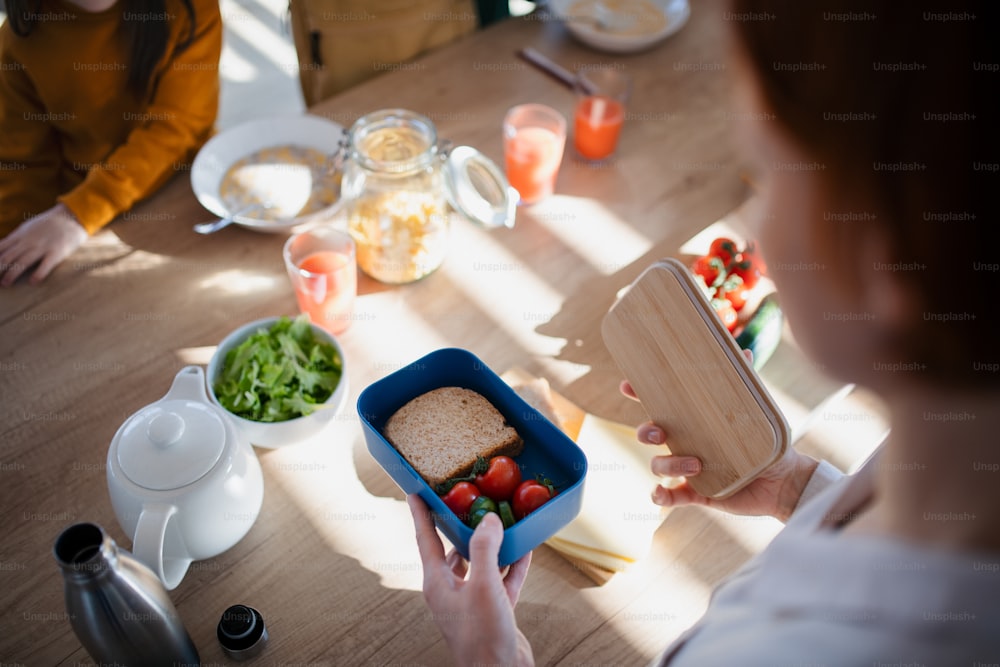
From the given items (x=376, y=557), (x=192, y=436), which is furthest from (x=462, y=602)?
(x=192, y=436)

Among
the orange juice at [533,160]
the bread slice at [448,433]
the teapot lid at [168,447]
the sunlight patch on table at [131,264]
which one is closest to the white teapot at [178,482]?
the teapot lid at [168,447]

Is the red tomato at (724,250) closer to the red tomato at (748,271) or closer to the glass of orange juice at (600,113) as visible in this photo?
the red tomato at (748,271)

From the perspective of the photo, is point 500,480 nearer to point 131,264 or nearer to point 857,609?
point 857,609

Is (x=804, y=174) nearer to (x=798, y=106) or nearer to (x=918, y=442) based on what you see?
(x=798, y=106)

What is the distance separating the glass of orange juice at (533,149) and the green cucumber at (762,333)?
42cm

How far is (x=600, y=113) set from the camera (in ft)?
4.43

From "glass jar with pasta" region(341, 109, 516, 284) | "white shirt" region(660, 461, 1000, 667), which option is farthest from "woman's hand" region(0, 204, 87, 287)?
"white shirt" region(660, 461, 1000, 667)

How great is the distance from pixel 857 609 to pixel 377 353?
751 millimetres

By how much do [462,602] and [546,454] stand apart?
0.68ft

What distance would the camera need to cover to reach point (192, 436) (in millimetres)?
813

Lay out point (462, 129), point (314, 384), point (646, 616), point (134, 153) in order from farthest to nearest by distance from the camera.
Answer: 1. point (462, 129)
2. point (134, 153)
3. point (314, 384)
4. point (646, 616)

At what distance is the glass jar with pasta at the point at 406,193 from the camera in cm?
113

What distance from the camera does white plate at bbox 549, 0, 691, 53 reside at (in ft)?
5.20

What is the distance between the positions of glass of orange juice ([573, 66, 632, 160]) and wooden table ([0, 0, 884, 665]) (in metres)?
0.04
